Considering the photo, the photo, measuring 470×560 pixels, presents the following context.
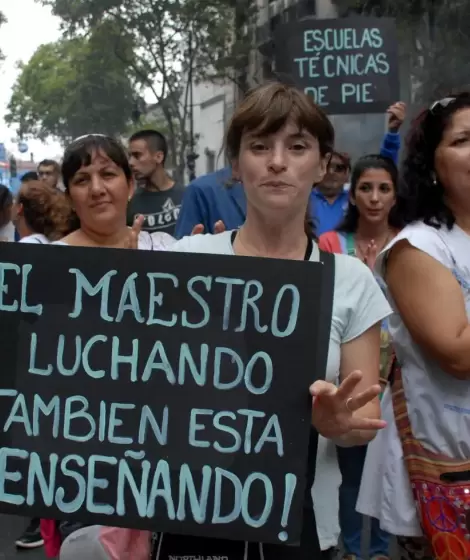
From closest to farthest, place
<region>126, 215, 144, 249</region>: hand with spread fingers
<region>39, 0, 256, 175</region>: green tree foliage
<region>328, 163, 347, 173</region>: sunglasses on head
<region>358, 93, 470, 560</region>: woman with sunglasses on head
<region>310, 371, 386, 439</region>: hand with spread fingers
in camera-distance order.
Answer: <region>310, 371, 386, 439</region>: hand with spread fingers
<region>358, 93, 470, 560</region>: woman with sunglasses on head
<region>126, 215, 144, 249</region>: hand with spread fingers
<region>328, 163, 347, 173</region>: sunglasses on head
<region>39, 0, 256, 175</region>: green tree foliage

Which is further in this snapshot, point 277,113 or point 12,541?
point 12,541

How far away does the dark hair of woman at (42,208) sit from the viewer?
4.34m

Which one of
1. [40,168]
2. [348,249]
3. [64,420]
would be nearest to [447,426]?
[64,420]

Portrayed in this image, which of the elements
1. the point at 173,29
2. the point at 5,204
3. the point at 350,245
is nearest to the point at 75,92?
the point at 173,29

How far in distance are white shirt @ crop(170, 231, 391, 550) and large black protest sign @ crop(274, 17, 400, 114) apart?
3.29 meters

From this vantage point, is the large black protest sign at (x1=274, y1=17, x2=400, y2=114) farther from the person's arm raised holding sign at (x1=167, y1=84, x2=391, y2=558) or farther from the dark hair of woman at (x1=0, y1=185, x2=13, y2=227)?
the person's arm raised holding sign at (x1=167, y1=84, x2=391, y2=558)

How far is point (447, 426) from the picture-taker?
7.22ft

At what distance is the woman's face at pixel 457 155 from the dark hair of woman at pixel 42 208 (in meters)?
2.30

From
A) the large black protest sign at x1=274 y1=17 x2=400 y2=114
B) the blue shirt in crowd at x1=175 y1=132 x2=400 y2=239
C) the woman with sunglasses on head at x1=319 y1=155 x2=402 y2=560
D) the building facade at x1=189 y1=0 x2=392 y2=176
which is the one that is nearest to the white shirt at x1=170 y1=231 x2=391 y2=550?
the building facade at x1=189 y1=0 x2=392 y2=176

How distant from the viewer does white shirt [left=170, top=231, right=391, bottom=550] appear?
1.97 metres

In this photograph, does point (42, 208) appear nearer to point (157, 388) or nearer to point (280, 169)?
point (280, 169)

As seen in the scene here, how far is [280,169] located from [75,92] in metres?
34.0

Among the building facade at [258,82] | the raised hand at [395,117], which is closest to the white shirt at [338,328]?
the building facade at [258,82]

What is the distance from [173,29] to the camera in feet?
70.9
